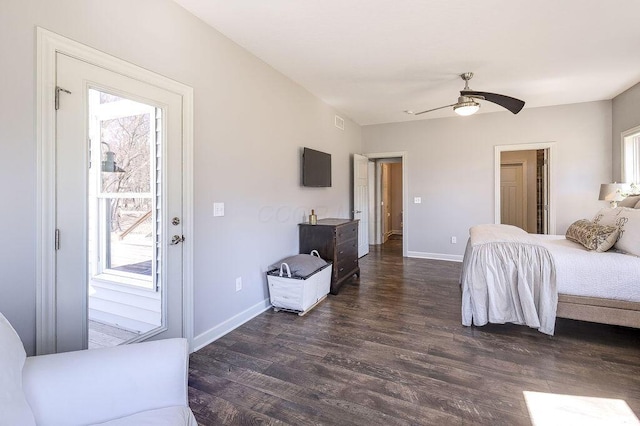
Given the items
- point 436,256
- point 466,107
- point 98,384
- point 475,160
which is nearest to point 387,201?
point 436,256

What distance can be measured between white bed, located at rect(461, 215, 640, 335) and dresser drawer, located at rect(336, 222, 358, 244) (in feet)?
5.14

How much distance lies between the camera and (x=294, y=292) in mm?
3182

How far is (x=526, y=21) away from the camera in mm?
2568

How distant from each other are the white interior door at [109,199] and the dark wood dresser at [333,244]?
186 cm

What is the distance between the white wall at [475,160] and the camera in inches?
190

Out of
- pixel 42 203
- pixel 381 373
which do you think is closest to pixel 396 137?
pixel 381 373

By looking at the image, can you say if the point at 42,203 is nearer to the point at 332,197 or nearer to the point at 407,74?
the point at 407,74

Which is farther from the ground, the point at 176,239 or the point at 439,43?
the point at 439,43

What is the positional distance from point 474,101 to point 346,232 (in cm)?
220

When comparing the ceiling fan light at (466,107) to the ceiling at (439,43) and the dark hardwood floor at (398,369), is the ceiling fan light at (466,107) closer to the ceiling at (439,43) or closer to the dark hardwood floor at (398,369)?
the ceiling at (439,43)

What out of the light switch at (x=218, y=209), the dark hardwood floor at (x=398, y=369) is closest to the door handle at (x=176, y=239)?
the light switch at (x=218, y=209)

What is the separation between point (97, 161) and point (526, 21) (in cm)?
340

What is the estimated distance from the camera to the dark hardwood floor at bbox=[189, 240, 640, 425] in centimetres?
175

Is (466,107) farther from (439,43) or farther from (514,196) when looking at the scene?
(514,196)
